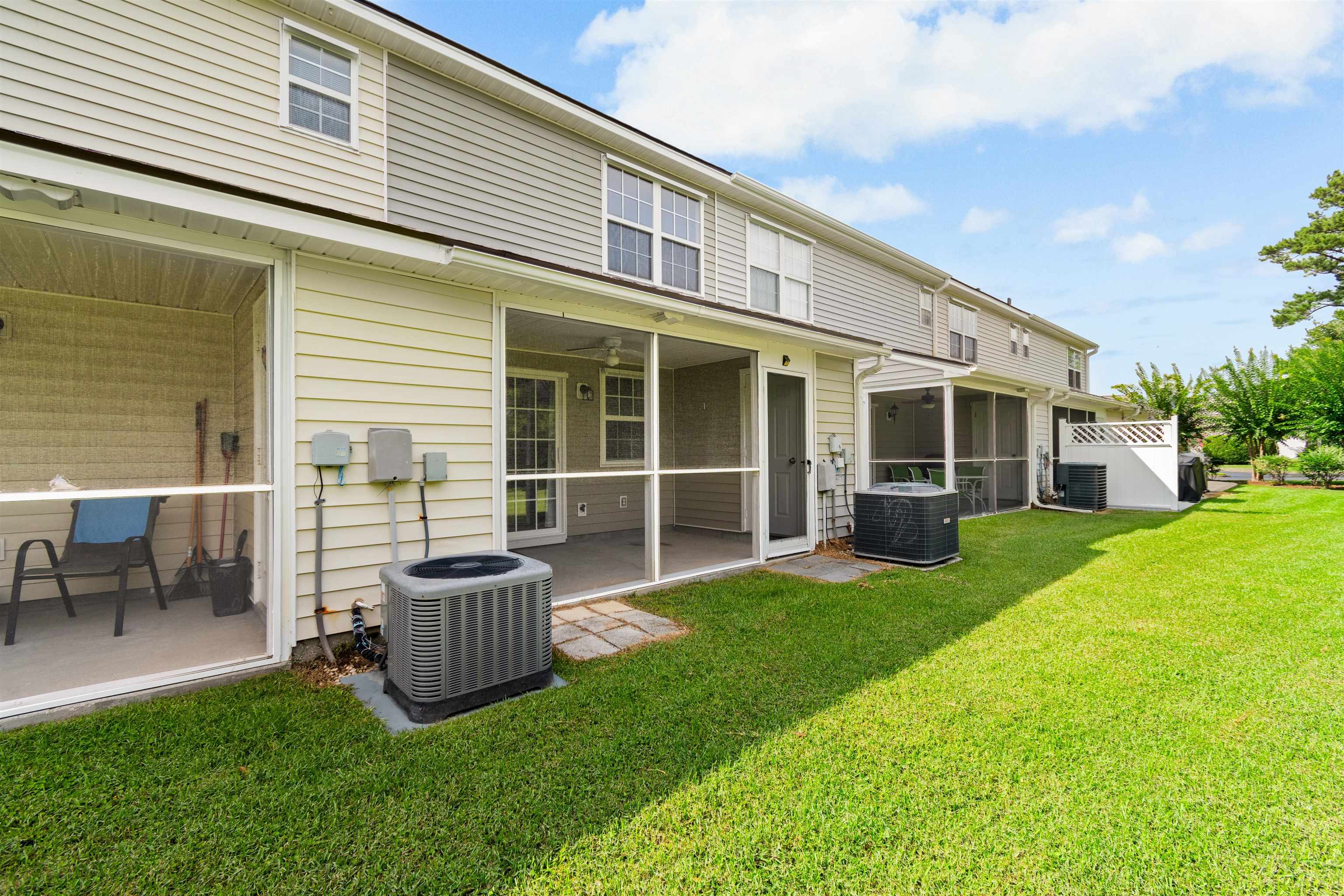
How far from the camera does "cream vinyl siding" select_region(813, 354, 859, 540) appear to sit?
7164mm

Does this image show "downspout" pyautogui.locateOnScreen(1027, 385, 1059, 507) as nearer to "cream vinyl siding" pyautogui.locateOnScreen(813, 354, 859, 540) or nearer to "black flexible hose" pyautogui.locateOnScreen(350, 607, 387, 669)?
"cream vinyl siding" pyautogui.locateOnScreen(813, 354, 859, 540)

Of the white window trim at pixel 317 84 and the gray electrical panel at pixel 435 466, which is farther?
the white window trim at pixel 317 84

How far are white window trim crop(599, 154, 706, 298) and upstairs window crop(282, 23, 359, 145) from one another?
261 cm

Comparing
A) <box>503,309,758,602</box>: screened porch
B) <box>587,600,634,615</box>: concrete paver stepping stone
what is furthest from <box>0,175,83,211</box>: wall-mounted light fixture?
<box>587,600,634,615</box>: concrete paver stepping stone

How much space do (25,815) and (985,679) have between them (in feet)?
14.3

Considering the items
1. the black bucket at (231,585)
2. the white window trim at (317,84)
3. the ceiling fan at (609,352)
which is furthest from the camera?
the ceiling fan at (609,352)

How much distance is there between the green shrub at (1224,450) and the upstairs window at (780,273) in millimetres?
17883

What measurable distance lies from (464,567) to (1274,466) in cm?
2294

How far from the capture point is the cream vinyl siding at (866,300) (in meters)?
9.24

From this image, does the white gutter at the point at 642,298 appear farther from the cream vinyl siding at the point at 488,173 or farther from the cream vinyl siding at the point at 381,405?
the cream vinyl siding at the point at 488,173

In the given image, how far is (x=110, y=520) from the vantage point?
3.12 m

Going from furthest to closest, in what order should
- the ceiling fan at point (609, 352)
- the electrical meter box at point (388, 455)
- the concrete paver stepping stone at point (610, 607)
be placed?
the ceiling fan at point (609, 352), the concrete paver stepping stone at point (610, 607), the electrical meter box at point (388, 455)

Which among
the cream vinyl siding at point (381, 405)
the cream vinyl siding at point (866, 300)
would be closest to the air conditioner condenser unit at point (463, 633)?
the cream vinyl siding at point (381, 405)

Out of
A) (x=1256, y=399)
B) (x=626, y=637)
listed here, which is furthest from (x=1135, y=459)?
(x=626, y=637)
